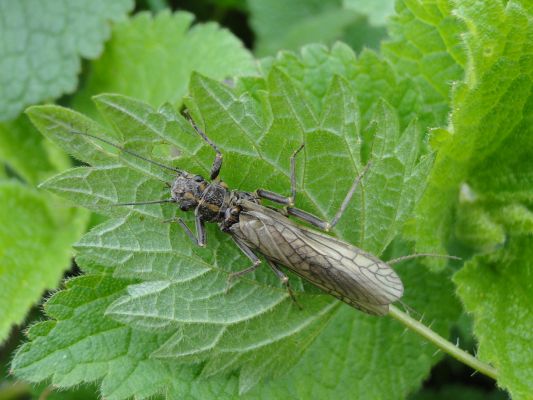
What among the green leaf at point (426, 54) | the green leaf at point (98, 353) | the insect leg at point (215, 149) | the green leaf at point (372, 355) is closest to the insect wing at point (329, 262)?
the insect leg at point (215, 149)

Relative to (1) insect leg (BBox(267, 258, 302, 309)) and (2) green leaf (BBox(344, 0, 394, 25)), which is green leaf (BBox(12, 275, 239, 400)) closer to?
(1) insect leg (BBox(267, 258, 302, 309))

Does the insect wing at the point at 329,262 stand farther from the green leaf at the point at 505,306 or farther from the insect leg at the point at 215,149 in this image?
the green leaf at the point at 505,306

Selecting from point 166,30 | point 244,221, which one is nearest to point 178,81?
point 166,30

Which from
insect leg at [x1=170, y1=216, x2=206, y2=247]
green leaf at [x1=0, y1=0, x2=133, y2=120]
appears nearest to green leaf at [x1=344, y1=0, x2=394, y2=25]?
green leaf at [x1=0, y1=0, x2=133, y2=120]

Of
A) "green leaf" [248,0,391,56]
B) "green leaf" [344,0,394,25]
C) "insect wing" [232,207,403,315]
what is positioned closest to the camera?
"insect wing" [232,207,403,315]

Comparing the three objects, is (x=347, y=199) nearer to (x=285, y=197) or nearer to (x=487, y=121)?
(x=285, y=197)

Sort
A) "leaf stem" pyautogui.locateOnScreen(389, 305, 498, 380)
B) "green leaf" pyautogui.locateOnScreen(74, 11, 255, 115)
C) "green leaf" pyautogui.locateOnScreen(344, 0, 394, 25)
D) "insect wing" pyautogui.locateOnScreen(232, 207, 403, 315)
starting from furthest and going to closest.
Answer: "green leaf" pyautogui.locateOnScreen(344, 0, 394, 25), "green leaf" pyautogui.locateOnScreen(74, 11, 255, 115), "leaf stem" pyautogui.locateOnScreen(389, 305, 498, 380), "insect wing" pyautogui.locateOnScreen(232, 207, 403, 315)

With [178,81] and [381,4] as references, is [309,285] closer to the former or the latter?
[178,81]
